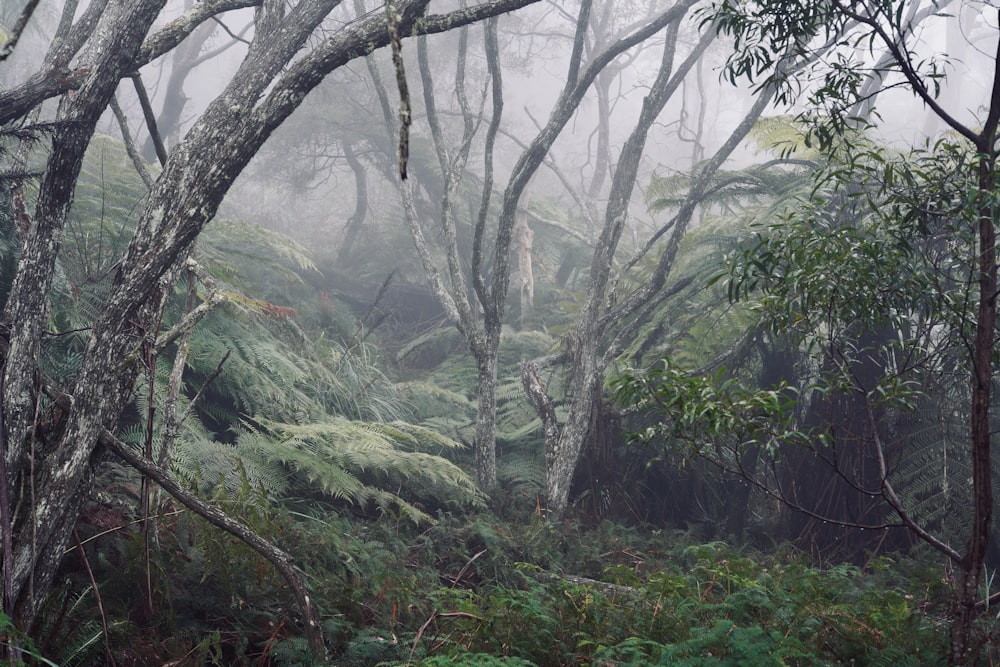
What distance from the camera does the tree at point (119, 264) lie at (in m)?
2.52

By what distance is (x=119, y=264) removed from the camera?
275 cm

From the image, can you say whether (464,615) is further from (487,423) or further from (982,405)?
(487,423)

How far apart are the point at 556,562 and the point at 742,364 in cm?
267

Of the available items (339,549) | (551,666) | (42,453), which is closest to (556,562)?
(339,549)

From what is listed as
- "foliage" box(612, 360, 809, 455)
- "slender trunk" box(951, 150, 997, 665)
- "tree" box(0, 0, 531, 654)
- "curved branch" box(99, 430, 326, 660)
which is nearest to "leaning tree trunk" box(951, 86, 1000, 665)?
"slender trunk" box(951, 150, 997, 665)

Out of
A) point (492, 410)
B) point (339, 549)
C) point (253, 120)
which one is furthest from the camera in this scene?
point (492, 410)

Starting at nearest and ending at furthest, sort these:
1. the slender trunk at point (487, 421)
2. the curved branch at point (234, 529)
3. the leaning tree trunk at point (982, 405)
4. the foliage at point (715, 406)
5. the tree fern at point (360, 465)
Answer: the leaning tree trunk at point (982, 405) < the curved branch at point (234, 529) < the foliage at point (715, 406) < the tree fern at point (360, 465) < the slender trunk at point (487, 421)

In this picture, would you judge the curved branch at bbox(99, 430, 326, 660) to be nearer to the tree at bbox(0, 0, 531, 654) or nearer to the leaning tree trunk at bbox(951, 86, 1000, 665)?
the tree at bbox(0, 0, 531, 654)

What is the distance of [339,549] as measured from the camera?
3.88 m

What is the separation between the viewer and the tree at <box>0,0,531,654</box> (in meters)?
2.52

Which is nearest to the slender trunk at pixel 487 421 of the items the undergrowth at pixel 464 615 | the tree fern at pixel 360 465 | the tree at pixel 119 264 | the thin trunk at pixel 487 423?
the thin trunk at pixel 487 423

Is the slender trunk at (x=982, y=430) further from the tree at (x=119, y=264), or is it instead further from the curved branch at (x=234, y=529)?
the curved branch at (x=234, y=529)

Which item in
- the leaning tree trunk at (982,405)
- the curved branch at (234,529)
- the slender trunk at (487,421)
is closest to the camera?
the leaning tree trunk at (982,405)

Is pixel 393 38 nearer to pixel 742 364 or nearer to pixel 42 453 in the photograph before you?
pixel 42 453
